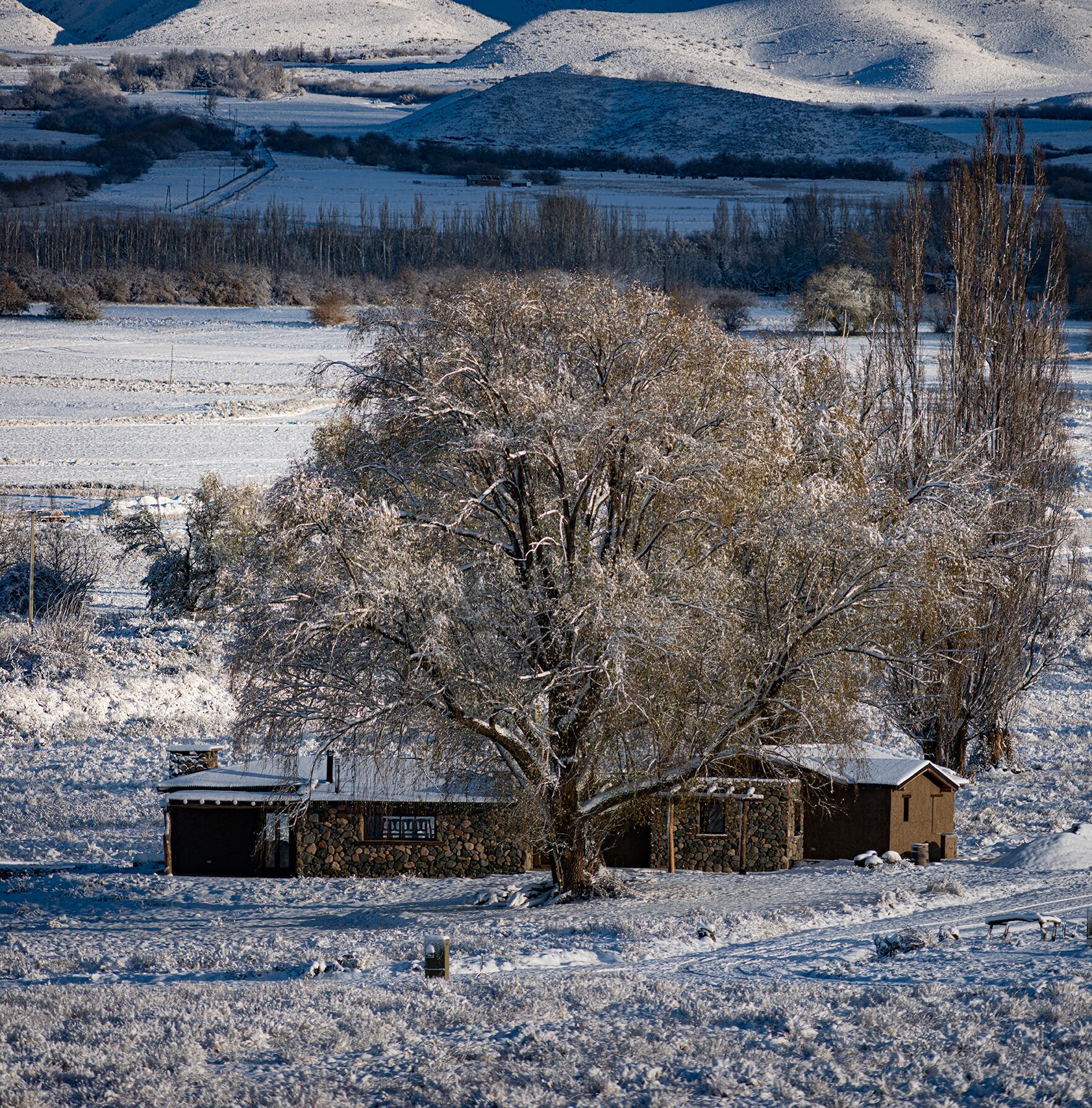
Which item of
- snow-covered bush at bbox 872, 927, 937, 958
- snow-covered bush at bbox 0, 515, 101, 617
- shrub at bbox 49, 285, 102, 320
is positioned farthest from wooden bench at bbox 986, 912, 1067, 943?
shrub at bbox 49, 285, 102, 320

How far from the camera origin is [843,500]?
15836 mm

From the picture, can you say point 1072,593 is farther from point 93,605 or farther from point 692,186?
point 692,186

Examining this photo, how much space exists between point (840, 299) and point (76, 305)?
4189cm

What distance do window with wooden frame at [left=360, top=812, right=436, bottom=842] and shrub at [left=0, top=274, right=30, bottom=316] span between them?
66356mm

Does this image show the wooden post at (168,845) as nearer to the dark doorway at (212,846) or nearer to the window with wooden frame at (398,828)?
the dark doorway at (212,846)

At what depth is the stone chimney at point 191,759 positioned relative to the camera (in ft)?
68.4

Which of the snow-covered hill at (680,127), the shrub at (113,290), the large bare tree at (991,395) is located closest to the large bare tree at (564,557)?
the large bare tree at (991,395)

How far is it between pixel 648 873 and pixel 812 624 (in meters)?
6.09

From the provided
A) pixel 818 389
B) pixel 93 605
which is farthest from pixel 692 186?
pixel 818 389

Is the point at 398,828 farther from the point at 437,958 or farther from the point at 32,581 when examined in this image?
the point at 32,581

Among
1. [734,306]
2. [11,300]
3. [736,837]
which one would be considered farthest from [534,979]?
[11,300]

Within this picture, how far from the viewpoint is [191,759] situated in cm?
2097

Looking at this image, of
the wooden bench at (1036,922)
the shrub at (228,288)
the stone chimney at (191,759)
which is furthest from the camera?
the shrub at (228,288)

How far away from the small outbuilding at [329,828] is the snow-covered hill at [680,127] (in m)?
156
